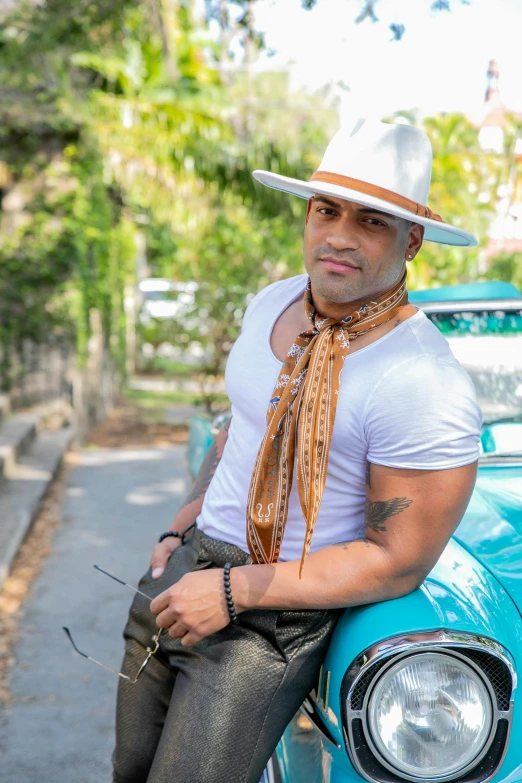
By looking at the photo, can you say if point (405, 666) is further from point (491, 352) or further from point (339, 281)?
point (491, 352)

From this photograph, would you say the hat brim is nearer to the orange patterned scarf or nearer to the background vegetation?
the orange patterned scarf

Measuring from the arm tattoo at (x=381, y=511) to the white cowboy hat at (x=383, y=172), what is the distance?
63 centimetres

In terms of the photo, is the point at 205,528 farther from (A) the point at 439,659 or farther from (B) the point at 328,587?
(A) the point at 439,659

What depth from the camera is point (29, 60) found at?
26.9 feet

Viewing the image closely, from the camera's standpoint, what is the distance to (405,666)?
1.66m

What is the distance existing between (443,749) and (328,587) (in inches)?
15.5

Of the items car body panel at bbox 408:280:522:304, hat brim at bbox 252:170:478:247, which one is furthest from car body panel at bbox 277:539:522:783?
car body panel at bbox 408:280:522:304

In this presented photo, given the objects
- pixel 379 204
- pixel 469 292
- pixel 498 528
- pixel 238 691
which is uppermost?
pixel 379 204

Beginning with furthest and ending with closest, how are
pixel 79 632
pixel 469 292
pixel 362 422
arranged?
pixel 79 632 → pixel 469 292 → pixel 362 422

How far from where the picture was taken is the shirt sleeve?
1.70 meters

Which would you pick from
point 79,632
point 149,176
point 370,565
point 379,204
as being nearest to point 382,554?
point 370,565

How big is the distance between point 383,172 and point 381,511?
0.76 metres

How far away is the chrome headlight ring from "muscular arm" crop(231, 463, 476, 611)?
0.14 meters

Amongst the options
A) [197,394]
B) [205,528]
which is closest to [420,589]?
[205,528]
